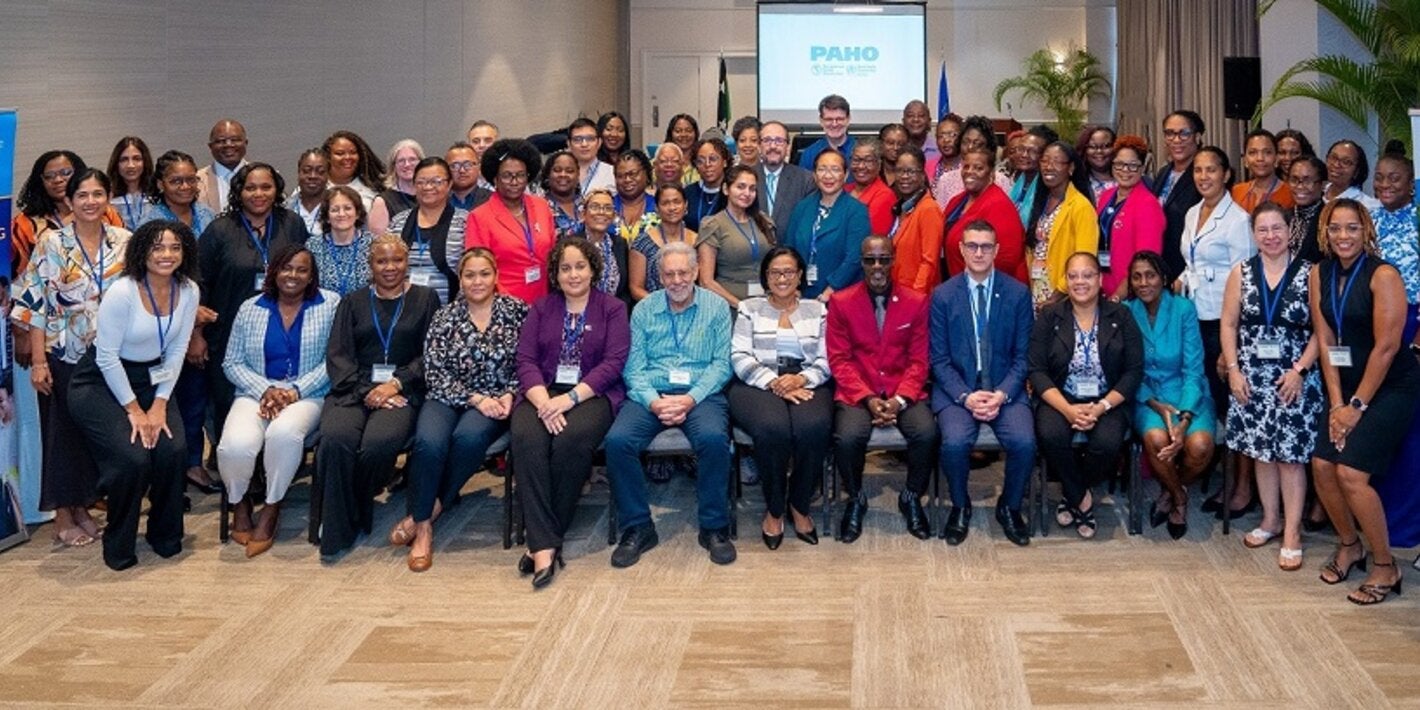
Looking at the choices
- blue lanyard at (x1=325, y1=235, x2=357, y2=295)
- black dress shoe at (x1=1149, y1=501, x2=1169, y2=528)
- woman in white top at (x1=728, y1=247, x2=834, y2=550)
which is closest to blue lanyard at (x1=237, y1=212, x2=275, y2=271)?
blue lanyard at (x1=325, y1=235, x2=357, y2=295)

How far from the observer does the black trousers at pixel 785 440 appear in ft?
17.5

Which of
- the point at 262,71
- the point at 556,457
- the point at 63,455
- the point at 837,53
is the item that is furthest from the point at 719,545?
the point at 837,53

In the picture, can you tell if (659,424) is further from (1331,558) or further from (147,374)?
(1331,558)

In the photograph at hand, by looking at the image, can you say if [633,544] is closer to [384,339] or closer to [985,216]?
[384,339]

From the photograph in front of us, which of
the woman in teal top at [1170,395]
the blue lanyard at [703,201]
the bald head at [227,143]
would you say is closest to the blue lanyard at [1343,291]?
the woman in teal top at [1170,395]

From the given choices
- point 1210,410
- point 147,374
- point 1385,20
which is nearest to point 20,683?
point 147,374

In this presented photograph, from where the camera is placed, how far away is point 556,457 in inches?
207

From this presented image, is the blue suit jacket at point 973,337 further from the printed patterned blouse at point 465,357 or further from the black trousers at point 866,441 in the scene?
the printed patterned blouse at point 465,357

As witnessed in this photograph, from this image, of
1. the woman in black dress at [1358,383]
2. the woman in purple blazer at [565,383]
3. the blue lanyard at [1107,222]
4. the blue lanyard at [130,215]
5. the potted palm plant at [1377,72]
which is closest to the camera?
the woman in black dress at [1358,383]

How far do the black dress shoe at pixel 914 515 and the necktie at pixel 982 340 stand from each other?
56 centimetres

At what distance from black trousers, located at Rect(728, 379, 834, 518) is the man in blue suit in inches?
20.4

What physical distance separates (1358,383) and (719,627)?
8.24 ft

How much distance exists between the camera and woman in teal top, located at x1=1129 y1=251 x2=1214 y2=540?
5348mm

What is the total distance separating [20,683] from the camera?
405 centimetres
